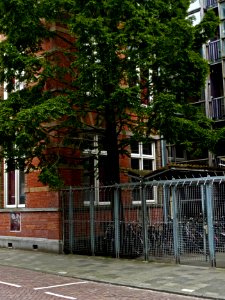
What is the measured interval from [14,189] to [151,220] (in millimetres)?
7681

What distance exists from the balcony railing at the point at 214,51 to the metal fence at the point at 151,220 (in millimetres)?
14470

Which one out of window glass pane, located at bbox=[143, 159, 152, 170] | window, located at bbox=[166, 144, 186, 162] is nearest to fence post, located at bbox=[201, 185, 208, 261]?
window glass pane, located at bbox=[143, 159, 152, 170]

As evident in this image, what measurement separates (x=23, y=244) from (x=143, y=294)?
9591 mm

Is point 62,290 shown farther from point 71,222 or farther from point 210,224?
point 71,222

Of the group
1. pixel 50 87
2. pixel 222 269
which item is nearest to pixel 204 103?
pixel 50 87

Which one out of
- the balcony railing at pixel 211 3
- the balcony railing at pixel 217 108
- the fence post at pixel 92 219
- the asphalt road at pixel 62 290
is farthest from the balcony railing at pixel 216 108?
the asphalt road at pixel 62 290

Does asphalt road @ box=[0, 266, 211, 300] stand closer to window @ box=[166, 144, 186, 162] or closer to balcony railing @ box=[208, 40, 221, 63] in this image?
window @ box=[166, 144, 186, 162]

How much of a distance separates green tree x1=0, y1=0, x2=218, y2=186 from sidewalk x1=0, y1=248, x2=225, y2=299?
8.75 feet

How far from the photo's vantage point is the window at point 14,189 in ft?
64.8

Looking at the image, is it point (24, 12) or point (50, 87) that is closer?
point (24, 12)

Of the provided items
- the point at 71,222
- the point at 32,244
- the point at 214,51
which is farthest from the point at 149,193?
the point at 214,51

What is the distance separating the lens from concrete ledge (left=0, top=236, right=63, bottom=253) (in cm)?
1712

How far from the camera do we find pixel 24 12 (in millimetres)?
14242

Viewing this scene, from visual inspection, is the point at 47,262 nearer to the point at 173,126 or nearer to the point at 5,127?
the point at 5,127
